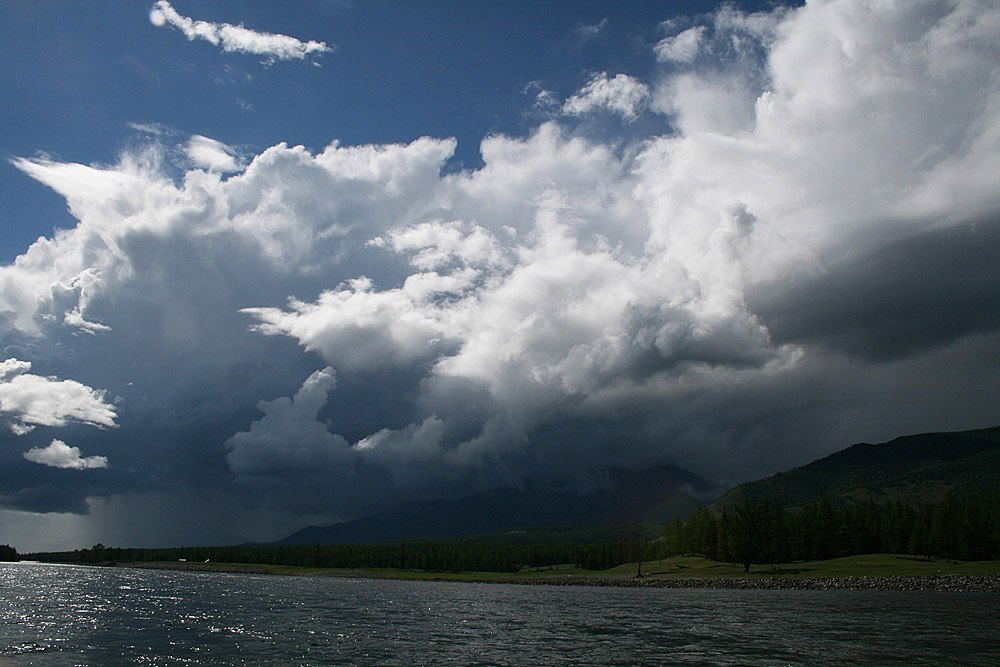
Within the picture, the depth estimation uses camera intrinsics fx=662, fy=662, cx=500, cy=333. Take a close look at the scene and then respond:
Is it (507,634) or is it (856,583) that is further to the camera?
(856,583)

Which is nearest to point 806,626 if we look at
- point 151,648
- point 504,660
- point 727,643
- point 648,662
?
point 727,643

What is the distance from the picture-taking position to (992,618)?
73.1 m

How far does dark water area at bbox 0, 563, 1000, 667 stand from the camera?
1914 inches

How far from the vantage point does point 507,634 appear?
6681cm

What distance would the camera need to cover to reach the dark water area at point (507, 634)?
4862 cm

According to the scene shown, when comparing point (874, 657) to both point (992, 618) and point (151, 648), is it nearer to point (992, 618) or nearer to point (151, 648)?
point (992, 618)

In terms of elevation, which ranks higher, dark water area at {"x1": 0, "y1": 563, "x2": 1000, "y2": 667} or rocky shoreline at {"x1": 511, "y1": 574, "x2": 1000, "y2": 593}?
dark water area at {"x1": 0, "y1": 563, "x2": 1000, "y2": 667}

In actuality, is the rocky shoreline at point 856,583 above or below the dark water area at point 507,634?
below

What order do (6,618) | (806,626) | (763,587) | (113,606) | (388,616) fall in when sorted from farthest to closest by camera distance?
(763,587) → (113,606) → (388,616) → (6,618) → (806,626)

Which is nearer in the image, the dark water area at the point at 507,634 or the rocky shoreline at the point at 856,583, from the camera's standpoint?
the dark water area at the point at 507,634

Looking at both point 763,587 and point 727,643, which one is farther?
point 763,587

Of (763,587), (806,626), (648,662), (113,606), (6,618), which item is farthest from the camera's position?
(763,587)

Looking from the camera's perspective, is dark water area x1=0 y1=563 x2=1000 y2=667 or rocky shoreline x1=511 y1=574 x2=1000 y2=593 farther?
rocky shoreline x1=511 y1=574 x2=1000 y2=593

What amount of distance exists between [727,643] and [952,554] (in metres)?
177
